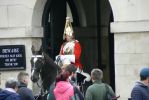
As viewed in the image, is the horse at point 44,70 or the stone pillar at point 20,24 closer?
the horse at point 44,70

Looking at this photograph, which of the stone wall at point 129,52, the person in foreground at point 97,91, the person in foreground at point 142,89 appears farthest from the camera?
the stone wall at point 129,52

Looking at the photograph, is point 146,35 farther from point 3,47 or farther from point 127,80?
point 3,47

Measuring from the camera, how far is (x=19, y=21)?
1585 centimetres

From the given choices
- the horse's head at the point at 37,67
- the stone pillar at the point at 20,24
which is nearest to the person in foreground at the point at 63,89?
the horse's head at the point at 37,67

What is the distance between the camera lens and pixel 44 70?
12.8 m

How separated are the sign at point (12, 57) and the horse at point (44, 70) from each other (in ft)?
9.08

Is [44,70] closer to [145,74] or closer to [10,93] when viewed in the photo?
[10,93]

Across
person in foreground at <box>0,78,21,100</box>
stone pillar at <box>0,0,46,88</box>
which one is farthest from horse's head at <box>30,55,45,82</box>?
stone pillar at <box>0,0,46,88</box>

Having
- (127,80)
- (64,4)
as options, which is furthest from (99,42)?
(127,80)

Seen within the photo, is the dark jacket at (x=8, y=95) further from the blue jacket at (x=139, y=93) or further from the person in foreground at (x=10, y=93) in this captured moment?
the blue jacket at (x=139, y=93)

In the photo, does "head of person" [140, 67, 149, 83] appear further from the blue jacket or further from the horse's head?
the horse's head

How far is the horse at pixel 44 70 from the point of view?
41.2ft

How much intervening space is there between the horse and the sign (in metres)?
2.77

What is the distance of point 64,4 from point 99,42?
5.93 feet
